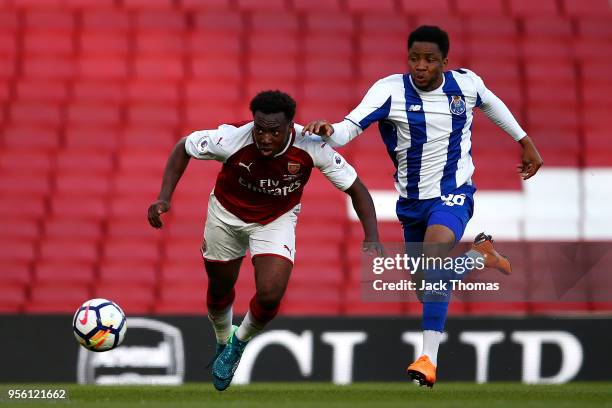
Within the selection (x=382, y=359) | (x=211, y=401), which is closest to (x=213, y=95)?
(x=382, y=359)

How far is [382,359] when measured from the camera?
32.0 feet

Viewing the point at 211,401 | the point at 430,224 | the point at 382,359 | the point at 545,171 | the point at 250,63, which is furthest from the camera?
the point at 250,63

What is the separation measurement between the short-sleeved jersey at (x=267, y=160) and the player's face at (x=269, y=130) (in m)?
0.17

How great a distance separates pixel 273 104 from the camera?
6.82 meters

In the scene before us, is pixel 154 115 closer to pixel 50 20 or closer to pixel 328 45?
pixel 50 20

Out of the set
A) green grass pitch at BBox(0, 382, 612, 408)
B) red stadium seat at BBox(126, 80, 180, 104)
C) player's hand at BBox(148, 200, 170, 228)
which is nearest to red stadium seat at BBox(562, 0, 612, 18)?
red stadium seat at BBox(126, 80, 180, 104)

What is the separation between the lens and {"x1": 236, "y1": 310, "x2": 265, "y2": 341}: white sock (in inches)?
290

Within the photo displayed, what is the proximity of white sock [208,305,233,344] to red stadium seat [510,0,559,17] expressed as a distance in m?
7.52

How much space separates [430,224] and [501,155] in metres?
5.71

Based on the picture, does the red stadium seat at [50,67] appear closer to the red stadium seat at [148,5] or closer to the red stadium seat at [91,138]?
the red stadium seat at [91,138]

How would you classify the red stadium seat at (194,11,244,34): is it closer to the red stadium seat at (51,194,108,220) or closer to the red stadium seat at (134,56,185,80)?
the red stadium seat at (134,56,185,80)

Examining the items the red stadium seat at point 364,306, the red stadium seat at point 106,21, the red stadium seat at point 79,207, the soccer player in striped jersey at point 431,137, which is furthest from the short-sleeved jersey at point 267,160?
the red stadium seat at point 106,21

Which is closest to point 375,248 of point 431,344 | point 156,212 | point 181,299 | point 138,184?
point 431,344

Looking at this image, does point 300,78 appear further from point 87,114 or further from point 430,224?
point 430,224
